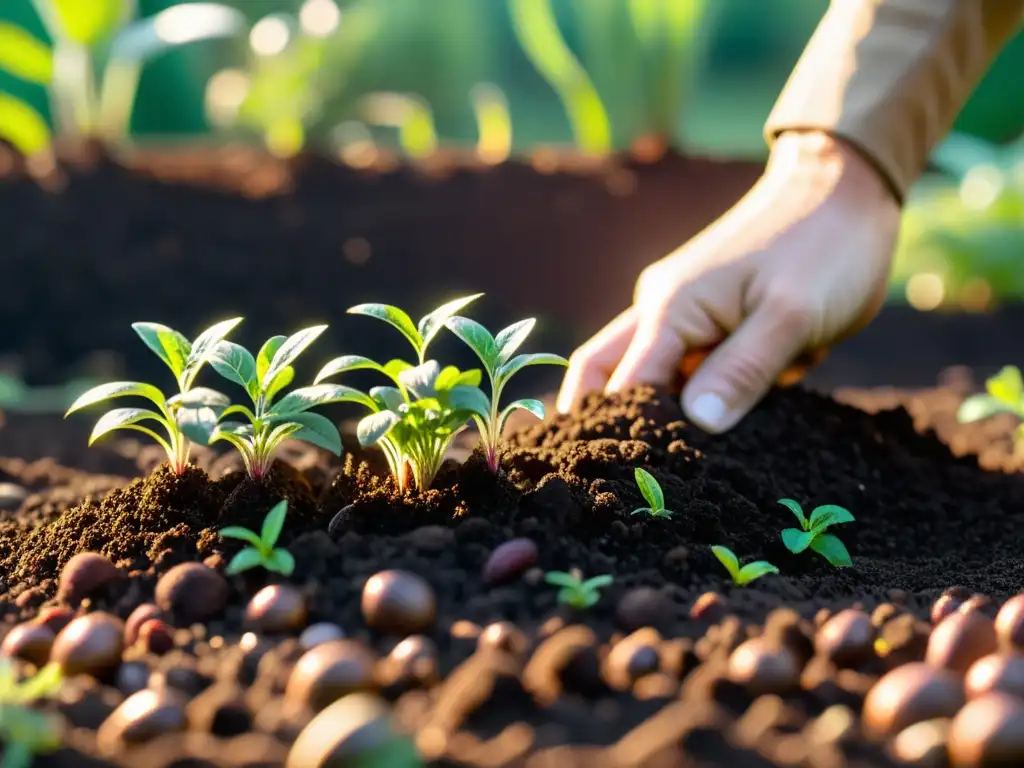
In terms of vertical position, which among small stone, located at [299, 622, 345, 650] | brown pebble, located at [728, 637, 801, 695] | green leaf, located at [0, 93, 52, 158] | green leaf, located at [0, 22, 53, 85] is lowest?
brown pebble, located at [728, 637, 801, 695]

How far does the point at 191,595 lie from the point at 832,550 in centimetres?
78

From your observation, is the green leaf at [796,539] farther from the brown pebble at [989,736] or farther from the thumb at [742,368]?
the brown pebble at [989,736]

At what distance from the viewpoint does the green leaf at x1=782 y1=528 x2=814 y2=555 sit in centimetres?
132

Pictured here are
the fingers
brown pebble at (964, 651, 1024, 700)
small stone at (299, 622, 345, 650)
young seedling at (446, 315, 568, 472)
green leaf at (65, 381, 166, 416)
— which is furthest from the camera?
the fingers

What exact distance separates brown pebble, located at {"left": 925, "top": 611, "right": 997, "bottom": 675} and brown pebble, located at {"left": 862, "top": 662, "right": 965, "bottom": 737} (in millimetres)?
92

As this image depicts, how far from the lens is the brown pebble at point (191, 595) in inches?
43.0

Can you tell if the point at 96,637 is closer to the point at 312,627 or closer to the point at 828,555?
the point at 312,627

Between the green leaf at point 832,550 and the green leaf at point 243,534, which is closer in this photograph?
the green leaf at point 243,534

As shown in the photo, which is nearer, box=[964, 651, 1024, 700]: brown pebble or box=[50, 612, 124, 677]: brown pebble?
box=[964, 651, 1024, 700]: brown pebble

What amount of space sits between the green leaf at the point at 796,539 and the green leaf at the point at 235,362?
0.68 meters

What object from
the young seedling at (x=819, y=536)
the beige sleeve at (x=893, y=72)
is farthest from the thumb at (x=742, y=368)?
the beige sleeve at (x=893, y=72)

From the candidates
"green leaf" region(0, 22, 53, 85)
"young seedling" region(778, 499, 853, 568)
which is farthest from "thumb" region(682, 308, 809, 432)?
"green leaf" region(0, 22, 53, 85)

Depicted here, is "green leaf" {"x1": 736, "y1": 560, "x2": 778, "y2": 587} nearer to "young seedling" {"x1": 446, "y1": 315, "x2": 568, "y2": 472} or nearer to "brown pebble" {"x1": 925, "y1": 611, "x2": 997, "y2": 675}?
"brown pebble" {"x1": 925, "y1": 611, "x2": 997, "y2": 675}

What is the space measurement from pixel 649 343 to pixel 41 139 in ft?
10.6
